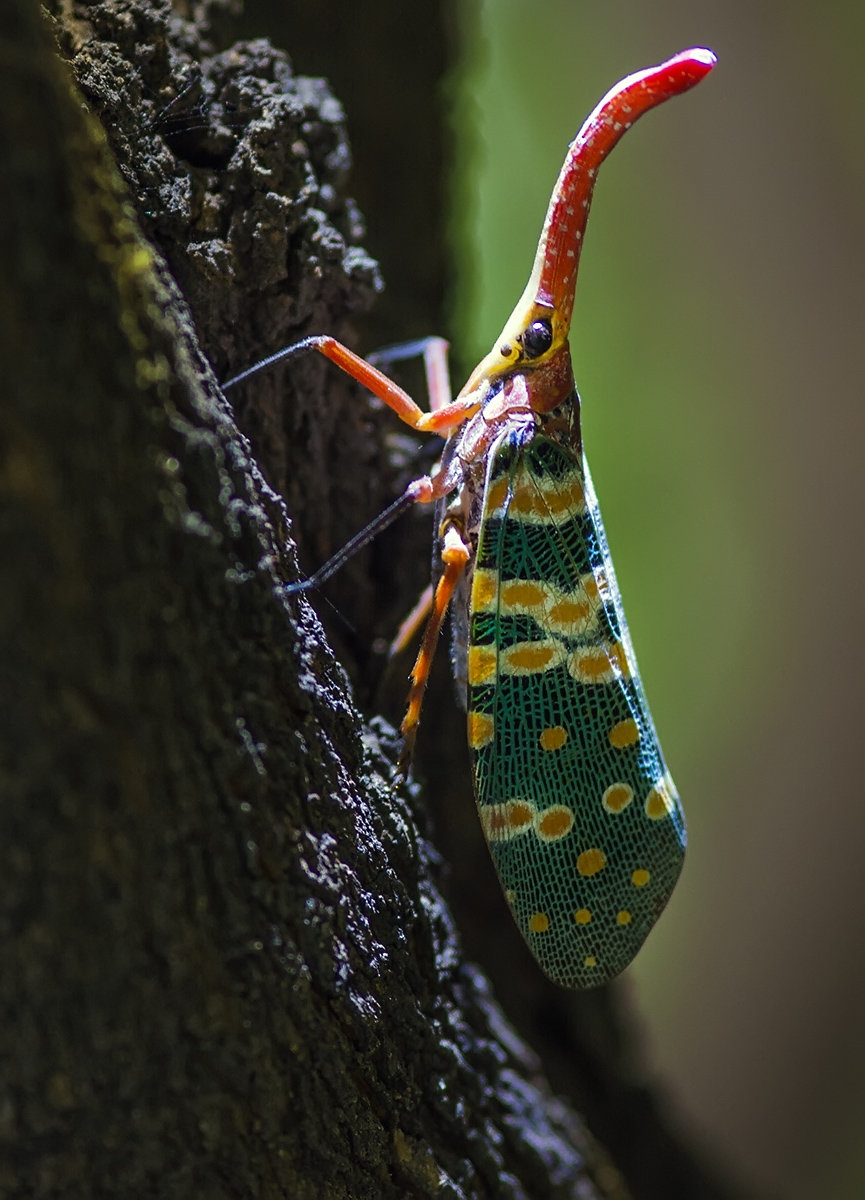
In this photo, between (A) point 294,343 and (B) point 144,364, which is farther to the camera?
(A) point 294,343

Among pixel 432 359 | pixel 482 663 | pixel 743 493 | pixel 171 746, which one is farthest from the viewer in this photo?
pixel 743 493

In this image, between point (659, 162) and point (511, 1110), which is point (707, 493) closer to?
point (659, 162)

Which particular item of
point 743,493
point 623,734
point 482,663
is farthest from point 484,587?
point 743,493

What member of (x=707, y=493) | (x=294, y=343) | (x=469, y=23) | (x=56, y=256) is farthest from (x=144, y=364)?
(x=707, y=493)

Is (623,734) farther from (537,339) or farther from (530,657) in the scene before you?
(537,339)

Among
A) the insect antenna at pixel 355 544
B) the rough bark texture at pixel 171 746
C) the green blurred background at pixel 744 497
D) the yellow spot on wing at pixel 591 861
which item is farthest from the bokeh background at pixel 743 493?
the rough bark texture at pixel 171 746

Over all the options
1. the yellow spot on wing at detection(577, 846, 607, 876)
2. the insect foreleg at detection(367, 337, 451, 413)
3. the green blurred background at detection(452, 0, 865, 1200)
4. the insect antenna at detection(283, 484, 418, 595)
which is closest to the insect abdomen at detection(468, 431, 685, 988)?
the yellow spot on wing at detection(577, 846, 607, 876)

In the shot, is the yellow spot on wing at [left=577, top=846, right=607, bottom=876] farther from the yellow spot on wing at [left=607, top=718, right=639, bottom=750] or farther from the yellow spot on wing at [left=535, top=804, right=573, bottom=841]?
the yellow spot on wing at [left=607, top=718, right=639, bottom=750]

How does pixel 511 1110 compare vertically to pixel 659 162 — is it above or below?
below
